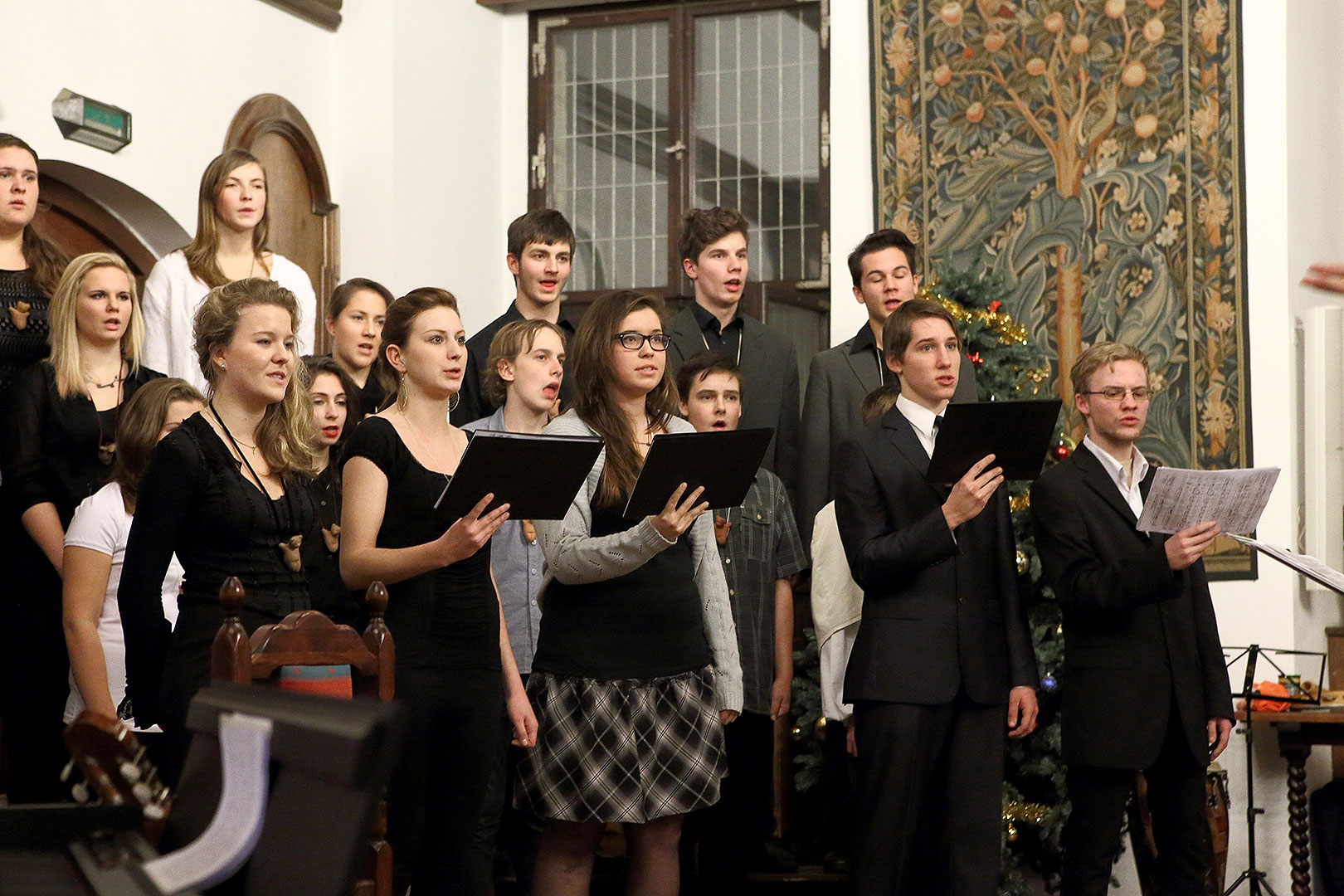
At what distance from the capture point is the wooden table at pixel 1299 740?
470 cm

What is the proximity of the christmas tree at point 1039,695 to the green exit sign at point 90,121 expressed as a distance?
2.76 metres

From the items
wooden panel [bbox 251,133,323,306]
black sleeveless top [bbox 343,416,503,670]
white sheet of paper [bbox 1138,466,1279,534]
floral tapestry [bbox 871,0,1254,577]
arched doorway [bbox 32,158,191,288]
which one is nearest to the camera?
black sleeveless top [bbox 343,416,503,670]

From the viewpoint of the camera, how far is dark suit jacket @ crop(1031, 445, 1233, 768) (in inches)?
143

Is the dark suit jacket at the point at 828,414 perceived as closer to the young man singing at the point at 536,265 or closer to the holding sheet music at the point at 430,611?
the young man singing at the point at 536,265

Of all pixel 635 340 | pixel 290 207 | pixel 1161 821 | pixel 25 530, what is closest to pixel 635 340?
pixel 635 340

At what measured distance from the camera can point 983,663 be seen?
3543 mm

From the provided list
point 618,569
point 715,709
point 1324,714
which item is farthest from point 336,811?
point 1324,714

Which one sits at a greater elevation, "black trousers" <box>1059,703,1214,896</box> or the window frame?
the window frame

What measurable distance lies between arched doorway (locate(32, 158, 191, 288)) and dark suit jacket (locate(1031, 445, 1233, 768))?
3387 millimetres

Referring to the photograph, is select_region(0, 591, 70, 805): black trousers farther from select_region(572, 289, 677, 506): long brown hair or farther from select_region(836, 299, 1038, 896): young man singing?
select_region(836, 299, 1038, 896): young man singing

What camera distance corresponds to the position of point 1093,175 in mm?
5980

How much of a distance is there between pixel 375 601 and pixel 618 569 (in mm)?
613

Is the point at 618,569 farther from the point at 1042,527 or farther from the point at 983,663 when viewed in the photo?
the point at 1042,527

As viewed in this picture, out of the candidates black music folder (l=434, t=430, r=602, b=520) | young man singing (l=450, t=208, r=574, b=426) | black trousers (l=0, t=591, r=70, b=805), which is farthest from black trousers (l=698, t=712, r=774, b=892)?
black trousers (l=0, t=591, r=70, b=805)
